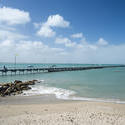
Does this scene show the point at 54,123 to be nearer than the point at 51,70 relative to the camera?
Yes

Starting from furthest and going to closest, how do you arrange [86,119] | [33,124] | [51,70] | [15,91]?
[51,70]
[15,91]
[86,119]
[33,124]

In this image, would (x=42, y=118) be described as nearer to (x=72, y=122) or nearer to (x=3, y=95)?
(x=72, y=122)

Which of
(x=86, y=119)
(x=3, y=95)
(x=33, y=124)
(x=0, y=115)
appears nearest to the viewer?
(x=33, y=124)

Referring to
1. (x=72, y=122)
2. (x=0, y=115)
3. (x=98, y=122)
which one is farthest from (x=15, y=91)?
(x=98, y=122)

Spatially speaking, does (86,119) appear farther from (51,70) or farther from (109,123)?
(51,70)

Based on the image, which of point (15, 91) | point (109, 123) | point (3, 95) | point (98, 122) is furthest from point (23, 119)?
point (15, 91)

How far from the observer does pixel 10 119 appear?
630 centimetres

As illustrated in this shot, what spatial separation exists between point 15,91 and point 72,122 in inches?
391

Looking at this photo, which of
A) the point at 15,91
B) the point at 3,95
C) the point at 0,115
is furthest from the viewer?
the point at 15,91

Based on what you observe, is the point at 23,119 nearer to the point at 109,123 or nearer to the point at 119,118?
the point at 109,123

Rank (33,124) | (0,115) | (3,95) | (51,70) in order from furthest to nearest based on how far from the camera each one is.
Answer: (51,70)
(3,95)
(0,115)
(33,124)

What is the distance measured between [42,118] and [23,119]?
3.30ft

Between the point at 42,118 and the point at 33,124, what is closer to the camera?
the point at 33,124

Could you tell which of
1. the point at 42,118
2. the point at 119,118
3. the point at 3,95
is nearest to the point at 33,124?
the point at 42,118
